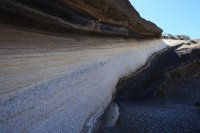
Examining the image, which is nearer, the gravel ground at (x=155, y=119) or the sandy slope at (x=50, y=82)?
the sandy slope at (x=50, y=82)

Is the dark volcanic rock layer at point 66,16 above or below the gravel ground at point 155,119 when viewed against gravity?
above

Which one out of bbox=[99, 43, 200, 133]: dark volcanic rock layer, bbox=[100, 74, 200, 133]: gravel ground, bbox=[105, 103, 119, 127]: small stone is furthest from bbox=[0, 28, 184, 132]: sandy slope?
bbox=[99, 43, 200, 133]: dark volcanic rock layer

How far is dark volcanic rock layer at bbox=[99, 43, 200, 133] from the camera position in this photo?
6.29 m

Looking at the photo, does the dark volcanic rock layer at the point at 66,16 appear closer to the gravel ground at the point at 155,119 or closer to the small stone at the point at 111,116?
the small stone at the point at 111,116

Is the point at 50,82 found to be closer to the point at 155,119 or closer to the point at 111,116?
the point at 111,116

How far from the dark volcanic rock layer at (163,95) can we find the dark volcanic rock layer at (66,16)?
4.97 feet

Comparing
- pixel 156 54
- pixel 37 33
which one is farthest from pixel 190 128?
pixel 156 54

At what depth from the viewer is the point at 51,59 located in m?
4.65

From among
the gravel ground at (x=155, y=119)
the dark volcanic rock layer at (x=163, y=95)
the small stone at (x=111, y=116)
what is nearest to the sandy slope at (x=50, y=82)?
the small stone at (x=111, y=116)

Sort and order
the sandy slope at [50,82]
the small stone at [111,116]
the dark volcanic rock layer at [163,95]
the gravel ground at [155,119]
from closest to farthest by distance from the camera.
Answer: the sandy slope at [50,82] → the small stone at [111,116] → the gravel ground at [155,119] → the dark volcanic rock layer at [163,95]

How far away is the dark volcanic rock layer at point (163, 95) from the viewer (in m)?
6.29

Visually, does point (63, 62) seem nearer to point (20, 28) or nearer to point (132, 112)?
point (20, 28)

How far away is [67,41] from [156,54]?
799 cm

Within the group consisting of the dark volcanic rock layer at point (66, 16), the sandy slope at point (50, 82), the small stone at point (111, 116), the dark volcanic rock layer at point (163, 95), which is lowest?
the dark volcanic rock layer at point (163, 95)
